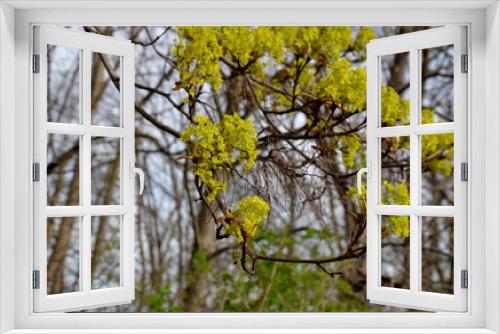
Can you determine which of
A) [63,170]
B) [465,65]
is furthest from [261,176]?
[465,65]

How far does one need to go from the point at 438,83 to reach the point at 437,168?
0.82 meters

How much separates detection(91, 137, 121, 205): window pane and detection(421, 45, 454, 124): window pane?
8.30 feet

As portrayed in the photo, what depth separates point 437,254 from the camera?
541 centimetres

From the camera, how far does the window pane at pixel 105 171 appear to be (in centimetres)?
520

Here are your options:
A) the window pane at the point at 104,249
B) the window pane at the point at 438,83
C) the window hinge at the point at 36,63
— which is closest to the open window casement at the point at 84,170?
the window hinge at the point at 36,63

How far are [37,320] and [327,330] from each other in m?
1.15

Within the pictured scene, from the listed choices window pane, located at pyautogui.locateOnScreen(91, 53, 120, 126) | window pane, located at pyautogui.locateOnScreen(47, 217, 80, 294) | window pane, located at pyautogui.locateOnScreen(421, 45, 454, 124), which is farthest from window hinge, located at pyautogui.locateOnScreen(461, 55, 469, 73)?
window pane, located at pyautogui.locateOnScreen(47, 217, 80, 294)

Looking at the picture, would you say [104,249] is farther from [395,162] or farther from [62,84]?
[395,162]

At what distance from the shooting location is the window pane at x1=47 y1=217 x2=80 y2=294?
17.1ft

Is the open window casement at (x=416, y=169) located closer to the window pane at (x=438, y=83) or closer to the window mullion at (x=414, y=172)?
the window mullion at (x=414, y=172)

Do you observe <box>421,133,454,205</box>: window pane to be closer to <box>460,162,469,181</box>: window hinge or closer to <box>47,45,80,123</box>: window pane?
<box>460,162,469,181</box>: window hinge
